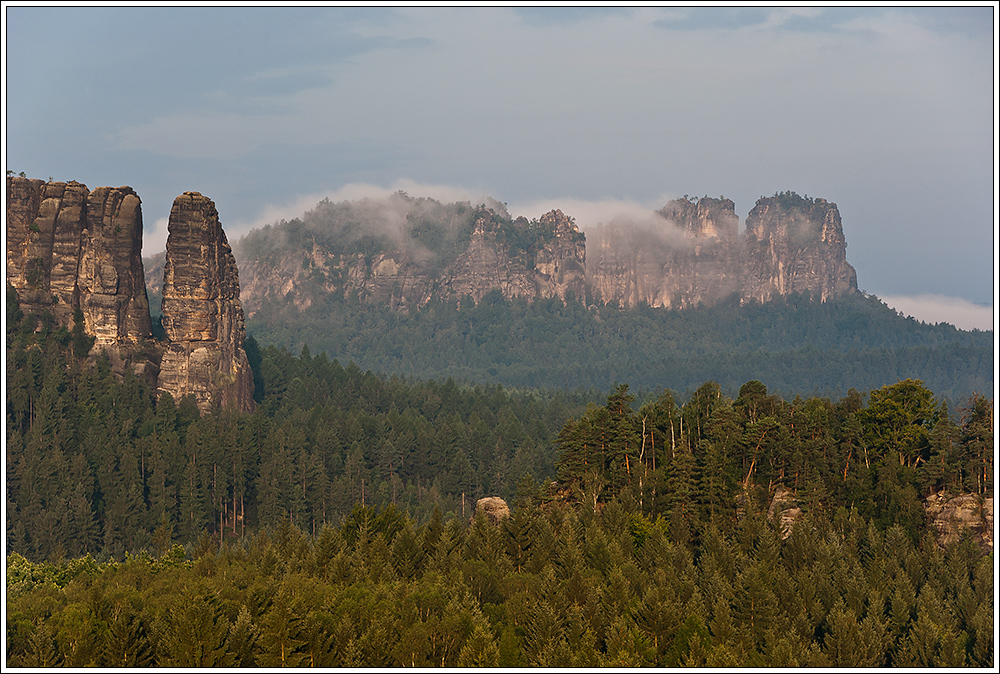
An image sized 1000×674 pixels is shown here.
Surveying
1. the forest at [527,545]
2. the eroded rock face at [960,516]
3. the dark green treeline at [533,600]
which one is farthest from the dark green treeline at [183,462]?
the eroded rock face at [960,516]

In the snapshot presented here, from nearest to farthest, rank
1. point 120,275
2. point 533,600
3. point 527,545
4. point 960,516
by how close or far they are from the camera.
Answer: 1. point 533,600
2. point 527,545
3. point 960,516
4. point 120,275

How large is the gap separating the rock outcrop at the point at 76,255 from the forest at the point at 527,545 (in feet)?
22.4

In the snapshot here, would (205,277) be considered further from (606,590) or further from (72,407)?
(606,590)

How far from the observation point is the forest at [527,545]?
53.9 meters

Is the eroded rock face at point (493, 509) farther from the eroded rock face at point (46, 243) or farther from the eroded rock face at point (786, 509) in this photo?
the eroded rock face at point (46, 243)

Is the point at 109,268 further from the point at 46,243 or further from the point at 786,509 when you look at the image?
the point at 786,509

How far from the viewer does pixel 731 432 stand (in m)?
92.3

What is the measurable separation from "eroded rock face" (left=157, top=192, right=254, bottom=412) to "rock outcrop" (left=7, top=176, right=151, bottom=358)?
5562 millimetres

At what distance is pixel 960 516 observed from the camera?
8144cm

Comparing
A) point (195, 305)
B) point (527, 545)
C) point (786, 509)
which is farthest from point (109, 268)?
point (786, 509)

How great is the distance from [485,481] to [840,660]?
317ft

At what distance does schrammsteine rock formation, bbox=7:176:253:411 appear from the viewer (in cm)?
15412

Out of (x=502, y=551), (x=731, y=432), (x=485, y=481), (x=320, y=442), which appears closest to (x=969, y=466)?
(x=731, y=432)

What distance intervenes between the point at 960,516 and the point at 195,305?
342ft
